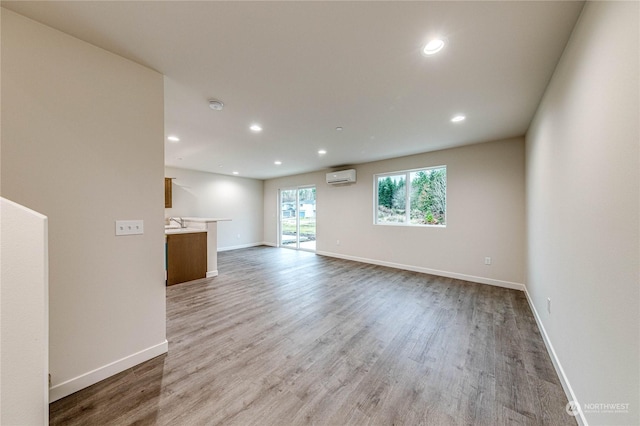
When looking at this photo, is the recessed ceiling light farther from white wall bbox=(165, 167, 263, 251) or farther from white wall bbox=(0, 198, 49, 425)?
white wall bbox=(165, 167, 263, 251)

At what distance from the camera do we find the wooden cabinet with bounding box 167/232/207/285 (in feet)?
12.6

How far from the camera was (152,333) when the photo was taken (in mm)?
1961

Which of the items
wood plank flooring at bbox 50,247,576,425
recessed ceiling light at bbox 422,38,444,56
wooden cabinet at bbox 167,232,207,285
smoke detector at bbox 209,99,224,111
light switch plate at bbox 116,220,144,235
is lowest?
wood plank flooring at bbox 50,247,576,425

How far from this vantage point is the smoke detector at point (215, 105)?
98.5 inches

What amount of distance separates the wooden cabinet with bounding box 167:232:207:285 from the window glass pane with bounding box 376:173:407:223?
383cm

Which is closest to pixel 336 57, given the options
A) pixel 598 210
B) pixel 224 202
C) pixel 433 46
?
pixel 433 46

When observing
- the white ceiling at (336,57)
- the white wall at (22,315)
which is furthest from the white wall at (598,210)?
the white wall at (22,315)

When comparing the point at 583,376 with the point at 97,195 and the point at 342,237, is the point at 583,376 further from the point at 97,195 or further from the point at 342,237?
the point at 342,237

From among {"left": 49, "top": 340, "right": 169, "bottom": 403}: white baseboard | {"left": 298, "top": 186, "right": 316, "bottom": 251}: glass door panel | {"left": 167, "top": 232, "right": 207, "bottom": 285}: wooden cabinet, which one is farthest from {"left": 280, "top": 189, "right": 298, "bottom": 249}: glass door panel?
{"left": 49, "top": 340, "right": 169, "bottom": 403}: white baseboard

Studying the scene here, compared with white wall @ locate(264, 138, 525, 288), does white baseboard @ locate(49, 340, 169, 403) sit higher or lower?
lower

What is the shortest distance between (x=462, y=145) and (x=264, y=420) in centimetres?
467

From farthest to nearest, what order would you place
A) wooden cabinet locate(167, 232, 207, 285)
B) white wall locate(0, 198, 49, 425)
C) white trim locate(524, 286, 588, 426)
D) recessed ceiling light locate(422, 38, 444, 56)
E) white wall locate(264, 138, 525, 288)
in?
wooden cabinet locate(167, 232, 207, 285) → white wall locate(264, 138, 525, 288) → recessed ceiling light locate(422, 38, 444, 56) → white trim locate(524, 286, 588, 426) → white wall locate(0, 198, 49, 425)

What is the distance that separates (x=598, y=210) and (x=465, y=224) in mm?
3163

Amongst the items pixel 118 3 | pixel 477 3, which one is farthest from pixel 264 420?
pixel 477 3
